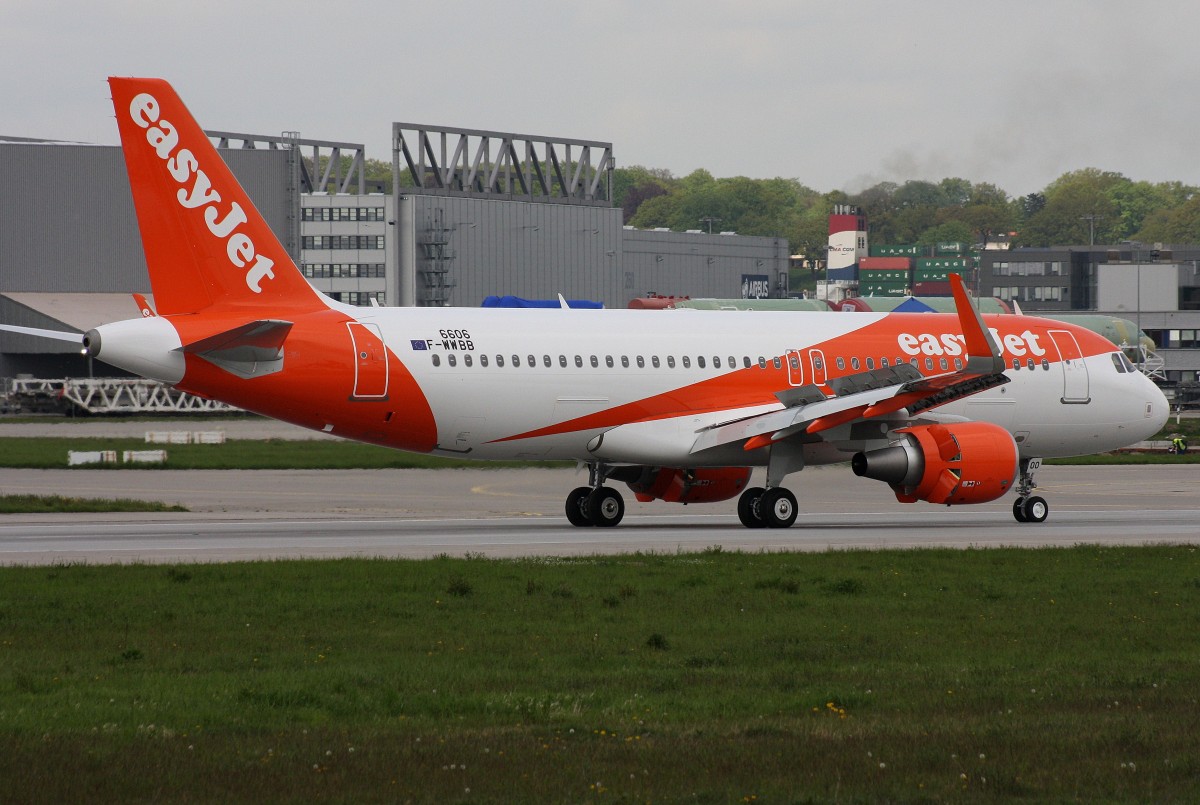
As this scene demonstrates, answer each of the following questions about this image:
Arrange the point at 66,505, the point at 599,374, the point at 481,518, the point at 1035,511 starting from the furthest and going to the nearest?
1. the point at 66,505
2. the point at 481,518
3. the point at 1035,511
4. the point at 599,374

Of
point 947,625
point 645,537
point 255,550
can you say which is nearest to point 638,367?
point 645,537

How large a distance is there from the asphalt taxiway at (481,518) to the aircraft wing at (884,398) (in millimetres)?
1910

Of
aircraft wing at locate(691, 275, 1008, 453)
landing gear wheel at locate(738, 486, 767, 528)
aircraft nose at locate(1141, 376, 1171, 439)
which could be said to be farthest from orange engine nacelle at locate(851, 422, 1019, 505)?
aircraft nose at locate(1141, 376, 1171, 439)

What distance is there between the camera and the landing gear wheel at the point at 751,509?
31.5m

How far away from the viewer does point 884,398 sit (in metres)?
30.0

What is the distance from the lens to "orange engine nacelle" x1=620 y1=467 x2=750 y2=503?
3247 cm

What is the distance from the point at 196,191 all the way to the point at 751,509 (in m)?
12.3

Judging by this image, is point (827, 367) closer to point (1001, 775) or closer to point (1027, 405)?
point (1027, 405)

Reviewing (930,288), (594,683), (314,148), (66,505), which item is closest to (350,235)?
(314,148)

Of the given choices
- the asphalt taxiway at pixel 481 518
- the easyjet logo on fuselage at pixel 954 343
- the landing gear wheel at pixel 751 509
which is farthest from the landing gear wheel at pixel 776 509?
the easyjet logo on fuselage at pixel 954 343

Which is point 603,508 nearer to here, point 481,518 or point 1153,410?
point 481,518

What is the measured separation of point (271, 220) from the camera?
98.8 m

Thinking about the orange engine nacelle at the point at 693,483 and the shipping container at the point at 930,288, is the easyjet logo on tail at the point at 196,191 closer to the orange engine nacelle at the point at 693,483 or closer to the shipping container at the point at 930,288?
the orange engine nacelle at the point at 693,483

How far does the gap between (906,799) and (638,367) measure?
21909 mm
